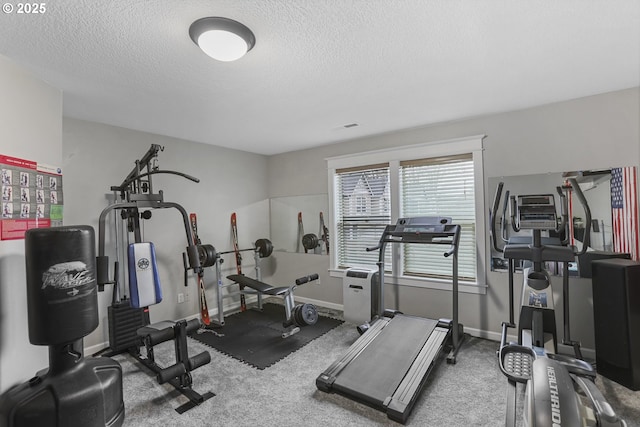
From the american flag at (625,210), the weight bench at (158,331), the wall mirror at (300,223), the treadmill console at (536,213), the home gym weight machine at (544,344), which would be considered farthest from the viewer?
the wall mirror at (300,223)

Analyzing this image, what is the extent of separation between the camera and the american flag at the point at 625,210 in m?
2.55

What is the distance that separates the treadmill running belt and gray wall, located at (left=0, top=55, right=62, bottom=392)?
2.16 meters

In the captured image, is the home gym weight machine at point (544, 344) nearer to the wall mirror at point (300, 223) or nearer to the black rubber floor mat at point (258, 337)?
the black rubber floor mat at point (258, 337)

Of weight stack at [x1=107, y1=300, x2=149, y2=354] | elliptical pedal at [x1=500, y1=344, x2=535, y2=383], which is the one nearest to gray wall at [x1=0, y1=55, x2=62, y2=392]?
weight stack at [x1=107, y1=300, x2=149, y2=354]

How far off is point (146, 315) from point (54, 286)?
1.70m

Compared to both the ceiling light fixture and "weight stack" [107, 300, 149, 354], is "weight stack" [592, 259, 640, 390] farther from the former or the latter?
"weight stack" [107, 300, 149, 354]

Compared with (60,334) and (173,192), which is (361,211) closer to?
(173,192)

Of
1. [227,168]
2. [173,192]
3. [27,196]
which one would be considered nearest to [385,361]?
[27,196]

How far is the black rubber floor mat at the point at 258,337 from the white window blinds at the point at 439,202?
138cm

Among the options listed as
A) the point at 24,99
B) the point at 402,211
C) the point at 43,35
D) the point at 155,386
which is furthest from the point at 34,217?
the point at 402,211

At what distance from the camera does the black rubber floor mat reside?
300 centimetres

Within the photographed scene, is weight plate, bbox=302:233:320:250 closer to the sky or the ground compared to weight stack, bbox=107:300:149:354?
closer to the sky

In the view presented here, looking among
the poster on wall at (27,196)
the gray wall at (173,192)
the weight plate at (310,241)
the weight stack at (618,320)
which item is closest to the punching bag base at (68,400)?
the poster on wall at (27,196)

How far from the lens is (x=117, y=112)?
292cm
